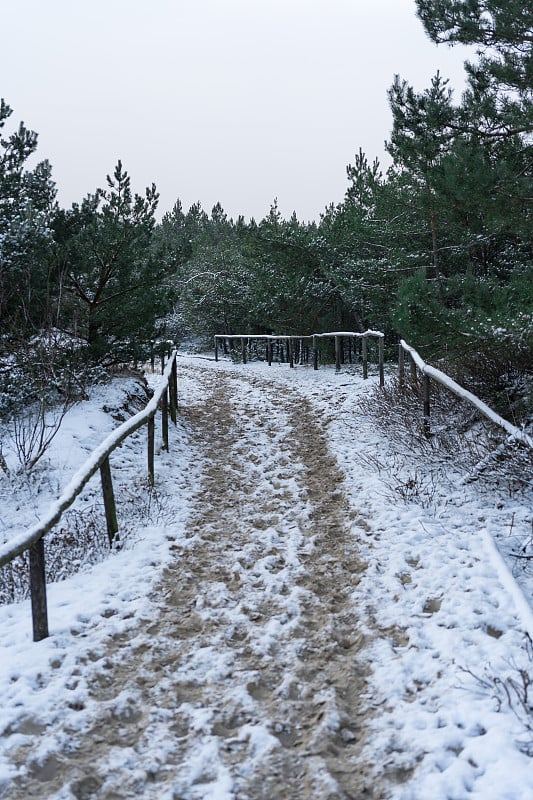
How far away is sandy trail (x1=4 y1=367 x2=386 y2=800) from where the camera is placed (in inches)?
126

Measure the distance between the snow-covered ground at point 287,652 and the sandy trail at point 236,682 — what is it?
1 cm

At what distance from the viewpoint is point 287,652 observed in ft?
14.5

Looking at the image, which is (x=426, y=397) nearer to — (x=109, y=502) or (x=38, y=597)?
(x=109, y=502)

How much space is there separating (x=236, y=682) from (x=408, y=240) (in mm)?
17189

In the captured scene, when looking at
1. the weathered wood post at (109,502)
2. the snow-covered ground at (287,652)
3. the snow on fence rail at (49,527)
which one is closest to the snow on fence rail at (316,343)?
the snow-covered ground at (287,652)

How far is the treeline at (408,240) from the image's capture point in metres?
7.60

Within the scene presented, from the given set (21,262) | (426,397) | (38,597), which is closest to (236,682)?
(38,597)

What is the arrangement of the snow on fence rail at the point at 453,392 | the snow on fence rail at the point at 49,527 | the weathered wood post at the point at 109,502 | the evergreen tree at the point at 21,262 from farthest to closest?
the evergreen tree at the point at 21,262, the weathered wood post at the point at 109,502, the snow on fence rail at the point at 453,392, the snow on fence rail at the point at 49,527

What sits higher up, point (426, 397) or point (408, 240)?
point (408, 240)

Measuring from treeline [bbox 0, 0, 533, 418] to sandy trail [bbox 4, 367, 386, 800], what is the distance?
11.0 ft

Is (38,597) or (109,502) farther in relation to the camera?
(109,502)

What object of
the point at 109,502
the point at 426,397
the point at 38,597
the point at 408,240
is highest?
the point at 408,240

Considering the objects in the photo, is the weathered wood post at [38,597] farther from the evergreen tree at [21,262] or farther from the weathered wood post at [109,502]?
the evergreen tree at [21,262]

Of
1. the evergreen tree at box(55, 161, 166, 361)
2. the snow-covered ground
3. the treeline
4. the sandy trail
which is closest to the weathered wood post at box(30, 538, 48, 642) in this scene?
the snow-covered ground
